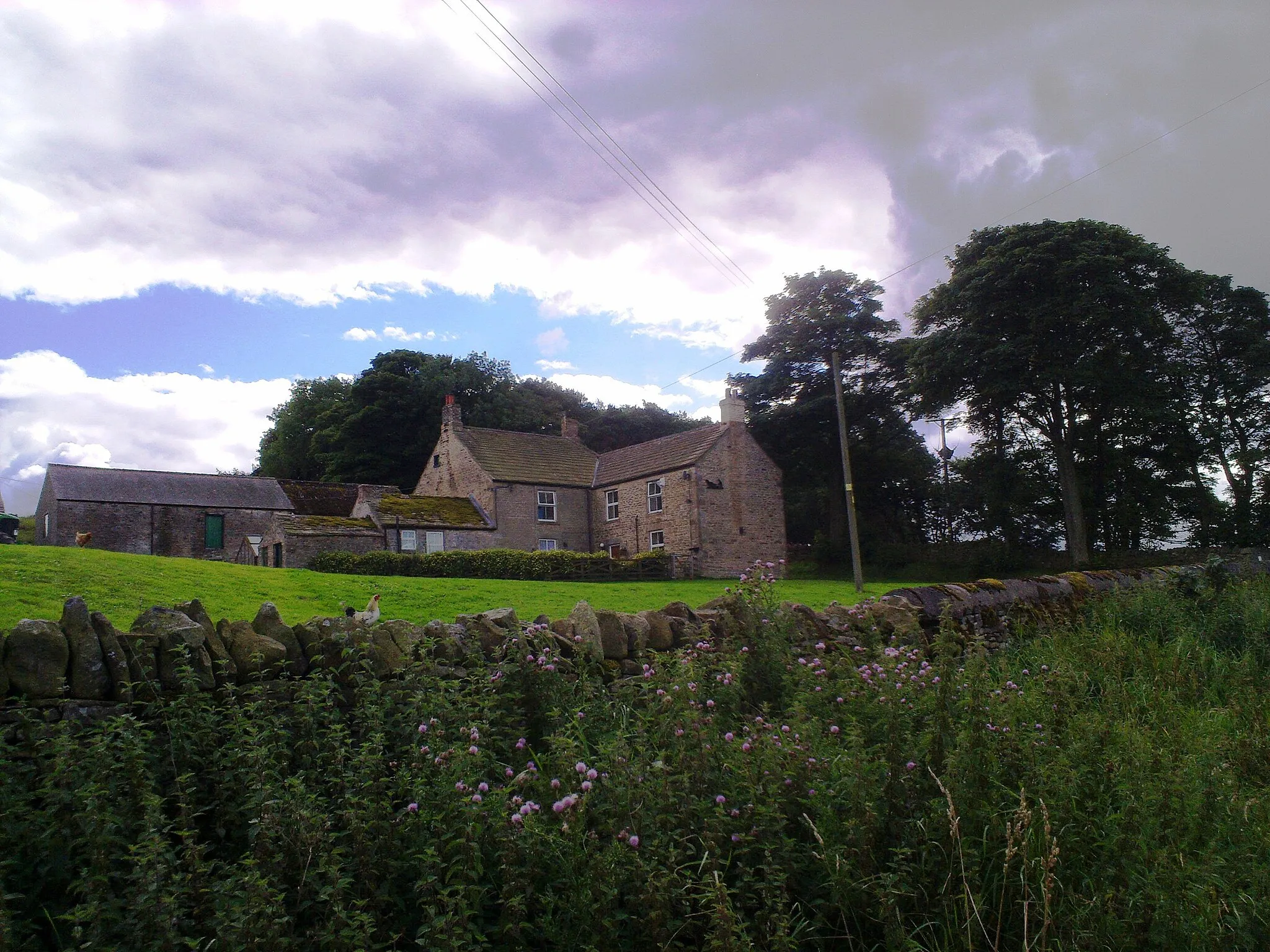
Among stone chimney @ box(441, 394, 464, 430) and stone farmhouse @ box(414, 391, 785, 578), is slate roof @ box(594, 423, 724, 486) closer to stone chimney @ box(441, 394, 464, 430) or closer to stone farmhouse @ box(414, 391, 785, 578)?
stone farmhouse @ box(414, 391, 785, 578)

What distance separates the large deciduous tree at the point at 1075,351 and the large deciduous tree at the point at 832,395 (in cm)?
545

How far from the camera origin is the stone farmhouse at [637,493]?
36.8 m

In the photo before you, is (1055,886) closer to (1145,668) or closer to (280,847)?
(280,847)

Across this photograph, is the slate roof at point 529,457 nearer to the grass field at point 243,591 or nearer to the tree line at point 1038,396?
the tree line at point 1038,396

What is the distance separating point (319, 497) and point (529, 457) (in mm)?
12320

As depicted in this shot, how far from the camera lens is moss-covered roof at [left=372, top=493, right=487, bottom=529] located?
32.4 meters

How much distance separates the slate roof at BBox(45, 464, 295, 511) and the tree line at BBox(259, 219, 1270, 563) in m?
25.8

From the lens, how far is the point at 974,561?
124ft

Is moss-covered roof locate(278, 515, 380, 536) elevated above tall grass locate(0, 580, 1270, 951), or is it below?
above

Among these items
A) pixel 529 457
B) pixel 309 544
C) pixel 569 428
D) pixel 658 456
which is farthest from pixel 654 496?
A: pixel 309 544

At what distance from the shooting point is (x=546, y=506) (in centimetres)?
3962

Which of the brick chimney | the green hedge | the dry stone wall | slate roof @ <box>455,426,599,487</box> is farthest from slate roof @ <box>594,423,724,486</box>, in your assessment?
the dry stone wall

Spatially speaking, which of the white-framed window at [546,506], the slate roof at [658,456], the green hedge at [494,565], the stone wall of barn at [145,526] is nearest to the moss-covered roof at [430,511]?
the white-framed window at [546,506]

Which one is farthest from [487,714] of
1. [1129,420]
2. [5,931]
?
[1129,420]
